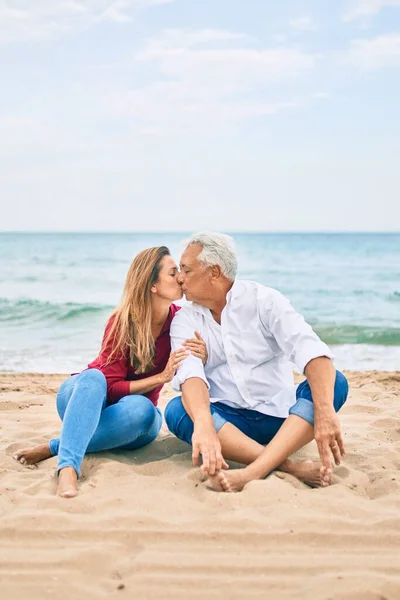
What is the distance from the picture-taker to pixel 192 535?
9.31ft

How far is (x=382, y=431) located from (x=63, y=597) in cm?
291

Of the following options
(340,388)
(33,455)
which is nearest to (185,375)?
(340,388)

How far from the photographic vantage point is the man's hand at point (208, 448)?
10.9 feet

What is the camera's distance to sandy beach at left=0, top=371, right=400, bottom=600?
8.05ft

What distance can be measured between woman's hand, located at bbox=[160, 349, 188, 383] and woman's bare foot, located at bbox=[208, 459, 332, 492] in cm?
66

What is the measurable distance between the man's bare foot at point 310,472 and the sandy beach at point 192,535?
0.06 meters

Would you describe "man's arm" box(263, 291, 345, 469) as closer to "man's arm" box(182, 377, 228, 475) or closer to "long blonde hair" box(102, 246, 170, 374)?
"man's arm" box(182, 377, 228, 475)

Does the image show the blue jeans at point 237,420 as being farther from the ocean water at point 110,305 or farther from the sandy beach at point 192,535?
the ocean water at point 110,305

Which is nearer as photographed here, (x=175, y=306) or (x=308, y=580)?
(x=308, y=580)

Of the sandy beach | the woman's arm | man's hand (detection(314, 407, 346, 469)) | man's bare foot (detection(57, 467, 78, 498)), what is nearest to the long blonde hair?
the woman's arm

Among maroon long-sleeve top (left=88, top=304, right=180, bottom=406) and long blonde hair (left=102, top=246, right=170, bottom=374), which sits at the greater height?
long blonde hair (left=102, top=246, right=170, bottom=374)
